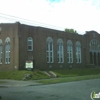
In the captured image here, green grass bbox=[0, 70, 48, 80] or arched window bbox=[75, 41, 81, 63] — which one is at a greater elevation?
arched window bbox=[75, 41, 81, 63]

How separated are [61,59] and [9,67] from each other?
11993mm

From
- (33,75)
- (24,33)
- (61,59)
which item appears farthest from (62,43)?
(33,75)

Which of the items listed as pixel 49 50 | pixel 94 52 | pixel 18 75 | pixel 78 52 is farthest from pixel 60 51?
pixel 18 75

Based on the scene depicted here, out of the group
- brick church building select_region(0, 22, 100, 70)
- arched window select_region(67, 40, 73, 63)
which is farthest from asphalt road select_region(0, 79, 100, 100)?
arched window select_region(67, 40, 73, 63)

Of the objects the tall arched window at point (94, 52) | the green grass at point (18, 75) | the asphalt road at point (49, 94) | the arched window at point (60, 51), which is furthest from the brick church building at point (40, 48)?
the asphalt road at point (49, 94)

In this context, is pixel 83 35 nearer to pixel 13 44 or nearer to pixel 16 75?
pixel 13 44

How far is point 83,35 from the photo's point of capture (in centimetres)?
5272

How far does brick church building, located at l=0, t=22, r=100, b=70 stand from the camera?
38000 mm

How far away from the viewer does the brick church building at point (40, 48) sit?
38.0m

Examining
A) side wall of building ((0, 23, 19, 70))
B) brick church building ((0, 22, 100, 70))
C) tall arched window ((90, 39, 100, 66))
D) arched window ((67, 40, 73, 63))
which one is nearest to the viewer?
side wall of building ((0, 23, 19, 70))

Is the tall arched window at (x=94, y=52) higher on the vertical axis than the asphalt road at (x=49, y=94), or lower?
higher

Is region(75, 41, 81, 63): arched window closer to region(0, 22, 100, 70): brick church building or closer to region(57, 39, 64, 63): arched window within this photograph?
region(0, 22, 100, 70): brick church building

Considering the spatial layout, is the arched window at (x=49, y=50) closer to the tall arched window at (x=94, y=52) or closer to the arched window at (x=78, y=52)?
the arched window at (x=78, y=52)

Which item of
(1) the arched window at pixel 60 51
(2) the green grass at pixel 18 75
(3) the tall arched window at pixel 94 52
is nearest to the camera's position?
(2) the green grass at pixel 18 75
